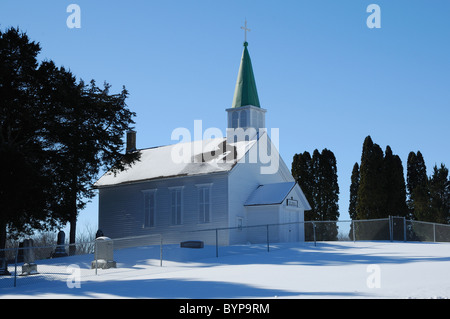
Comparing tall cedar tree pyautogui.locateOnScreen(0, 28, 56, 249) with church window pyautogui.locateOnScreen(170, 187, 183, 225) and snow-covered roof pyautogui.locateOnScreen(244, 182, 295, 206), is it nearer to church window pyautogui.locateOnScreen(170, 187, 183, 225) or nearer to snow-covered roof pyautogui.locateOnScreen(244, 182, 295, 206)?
church window pyautogui.locateOnScreen(170, 187, 183, 225)

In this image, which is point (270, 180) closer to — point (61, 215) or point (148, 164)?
point (148, 164)

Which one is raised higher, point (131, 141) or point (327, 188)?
point (131, 141)

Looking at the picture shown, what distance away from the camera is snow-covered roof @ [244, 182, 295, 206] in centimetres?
3934

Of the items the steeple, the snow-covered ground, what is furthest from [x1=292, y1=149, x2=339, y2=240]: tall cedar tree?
the snow-covered ground

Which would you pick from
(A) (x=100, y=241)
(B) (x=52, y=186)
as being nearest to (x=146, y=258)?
(A) (x=100, y=241)

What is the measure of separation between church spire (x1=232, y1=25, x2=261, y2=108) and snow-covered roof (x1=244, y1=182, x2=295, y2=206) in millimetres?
7189

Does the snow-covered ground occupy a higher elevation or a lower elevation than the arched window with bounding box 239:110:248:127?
lower

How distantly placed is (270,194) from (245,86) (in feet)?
31.8

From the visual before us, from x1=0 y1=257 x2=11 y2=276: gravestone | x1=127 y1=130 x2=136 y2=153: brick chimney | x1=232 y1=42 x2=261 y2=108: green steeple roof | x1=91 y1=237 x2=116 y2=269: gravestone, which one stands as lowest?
x1=0 y1=257 x2=11 y2=276: gravestone

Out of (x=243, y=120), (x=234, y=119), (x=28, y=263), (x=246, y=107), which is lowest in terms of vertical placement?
(x=28, y=263)

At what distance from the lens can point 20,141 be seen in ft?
116

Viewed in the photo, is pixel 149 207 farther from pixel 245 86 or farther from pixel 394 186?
pixel 394 186

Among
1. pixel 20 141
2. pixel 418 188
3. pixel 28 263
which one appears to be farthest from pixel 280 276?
pixel 418 188
